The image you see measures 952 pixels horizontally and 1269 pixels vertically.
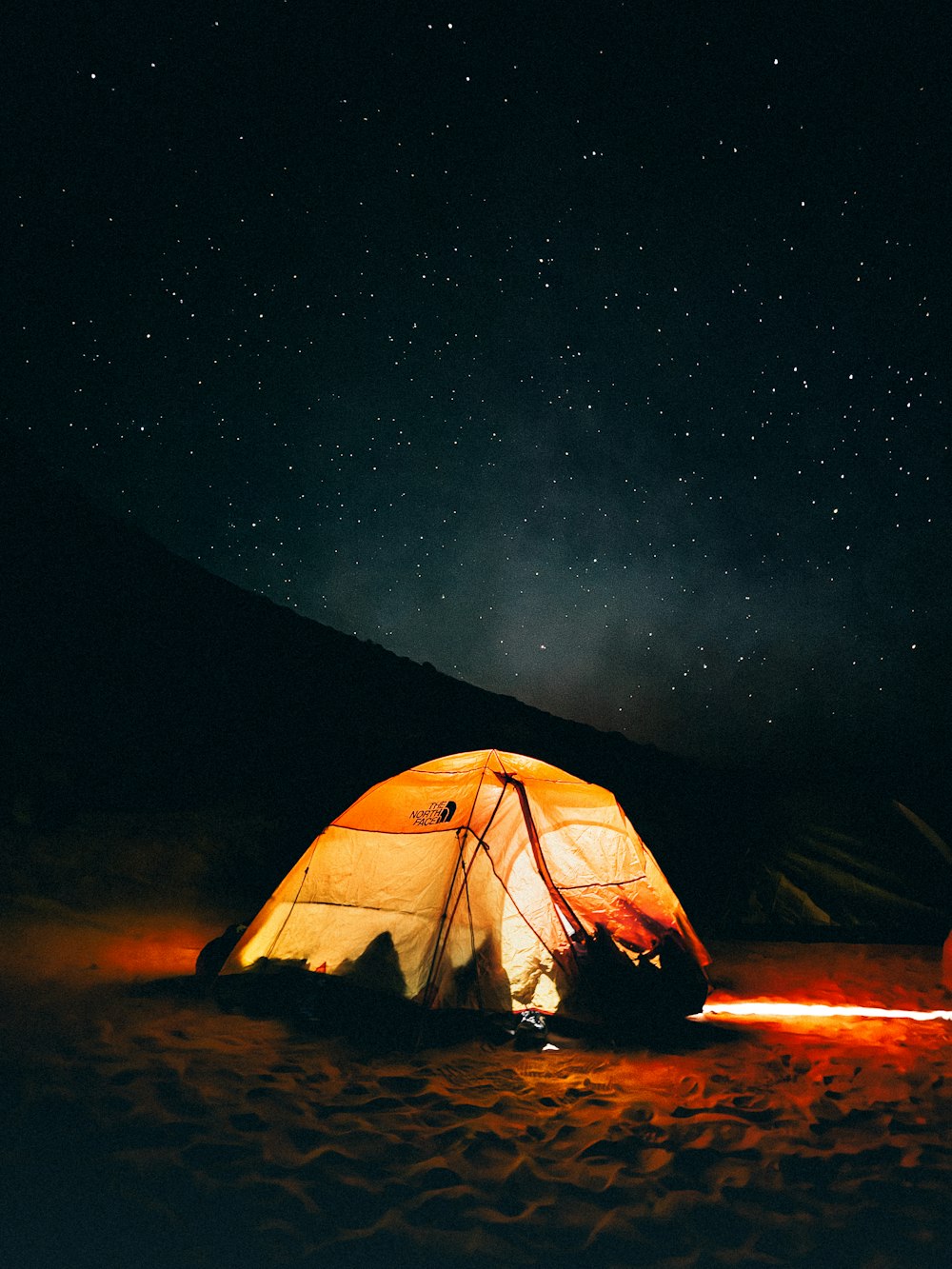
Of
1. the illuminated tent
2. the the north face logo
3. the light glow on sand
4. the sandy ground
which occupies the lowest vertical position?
the sandy ground

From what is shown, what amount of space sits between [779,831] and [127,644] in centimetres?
1918

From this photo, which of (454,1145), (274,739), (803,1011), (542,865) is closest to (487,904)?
(542,865)

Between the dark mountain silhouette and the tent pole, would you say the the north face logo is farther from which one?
the dark mountain silhouette

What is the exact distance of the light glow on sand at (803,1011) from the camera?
280 inches

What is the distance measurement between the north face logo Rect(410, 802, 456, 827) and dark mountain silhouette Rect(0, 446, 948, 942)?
579cm

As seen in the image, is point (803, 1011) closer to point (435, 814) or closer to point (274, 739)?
point (435, 814)

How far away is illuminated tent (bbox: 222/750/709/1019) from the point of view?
6059mm

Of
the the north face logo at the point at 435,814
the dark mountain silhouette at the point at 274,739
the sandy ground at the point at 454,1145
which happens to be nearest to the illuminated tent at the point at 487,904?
the the north face logo at the point at 435,814

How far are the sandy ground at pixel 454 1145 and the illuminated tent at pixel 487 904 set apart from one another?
1.57 ft

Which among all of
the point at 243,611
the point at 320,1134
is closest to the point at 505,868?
the point at 320,1134

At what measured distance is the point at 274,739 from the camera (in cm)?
1873

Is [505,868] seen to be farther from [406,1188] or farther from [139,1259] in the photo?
[139,1259]

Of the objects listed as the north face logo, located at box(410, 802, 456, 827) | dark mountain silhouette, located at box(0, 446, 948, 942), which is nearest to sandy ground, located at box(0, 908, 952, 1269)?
the north face logo, located at box(410, 802, 456, 827)

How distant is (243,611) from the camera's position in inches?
1141
